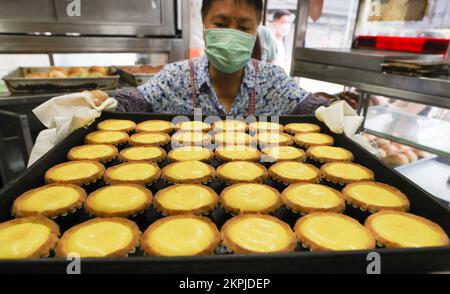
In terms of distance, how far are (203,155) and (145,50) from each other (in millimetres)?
2749

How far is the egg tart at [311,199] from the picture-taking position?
92 cm

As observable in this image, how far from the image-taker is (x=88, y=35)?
3.27m

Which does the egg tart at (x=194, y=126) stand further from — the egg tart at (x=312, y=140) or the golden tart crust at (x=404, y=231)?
the golden tart crust at (x=404, y=231)

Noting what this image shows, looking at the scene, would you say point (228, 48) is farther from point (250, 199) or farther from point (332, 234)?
point (332, 234)

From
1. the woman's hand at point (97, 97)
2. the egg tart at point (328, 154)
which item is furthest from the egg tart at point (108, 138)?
the egg tart at point (328, 154)

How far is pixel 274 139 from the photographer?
1.53 m

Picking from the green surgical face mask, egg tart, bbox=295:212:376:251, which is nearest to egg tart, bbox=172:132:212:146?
the green surgical face mask

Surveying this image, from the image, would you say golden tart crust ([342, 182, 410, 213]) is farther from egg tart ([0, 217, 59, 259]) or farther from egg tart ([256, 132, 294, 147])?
egg tart ([0, 217, 59, 259])

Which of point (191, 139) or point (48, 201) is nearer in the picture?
point (48, 201)

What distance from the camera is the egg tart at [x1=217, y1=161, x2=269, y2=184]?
111 centimetres

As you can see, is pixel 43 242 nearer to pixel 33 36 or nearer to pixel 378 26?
pixel 33 36

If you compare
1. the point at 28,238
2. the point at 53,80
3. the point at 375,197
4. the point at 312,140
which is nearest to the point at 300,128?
the point at 312,140

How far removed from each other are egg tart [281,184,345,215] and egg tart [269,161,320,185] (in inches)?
2.2

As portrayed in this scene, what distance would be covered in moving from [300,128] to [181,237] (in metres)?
1.11
